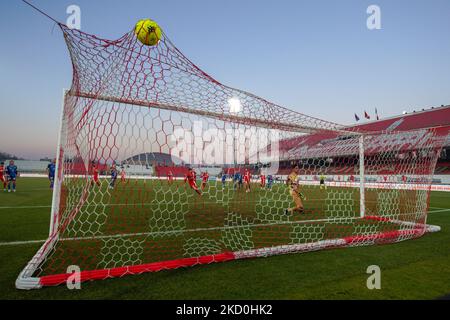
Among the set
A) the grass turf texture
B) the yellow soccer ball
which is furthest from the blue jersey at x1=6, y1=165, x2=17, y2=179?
the yellow soccer ball

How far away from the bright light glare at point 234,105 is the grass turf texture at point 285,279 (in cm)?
233

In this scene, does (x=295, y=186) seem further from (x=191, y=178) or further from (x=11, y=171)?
(x=11, y=171)

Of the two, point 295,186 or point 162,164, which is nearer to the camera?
point 162,164

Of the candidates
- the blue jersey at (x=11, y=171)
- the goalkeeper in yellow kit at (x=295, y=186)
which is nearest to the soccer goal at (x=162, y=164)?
the goalkeeper in yellow kit at (x=295, y=186)

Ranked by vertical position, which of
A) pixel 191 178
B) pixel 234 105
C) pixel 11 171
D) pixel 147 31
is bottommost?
pixel 191 178

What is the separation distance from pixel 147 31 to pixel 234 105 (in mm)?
1713

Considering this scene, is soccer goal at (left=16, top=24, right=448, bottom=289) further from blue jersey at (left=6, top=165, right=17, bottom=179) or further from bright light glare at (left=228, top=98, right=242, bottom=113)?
blue jersey at (left=6, top=165, right=17, bottom=179)

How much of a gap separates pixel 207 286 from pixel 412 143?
6.20 metres

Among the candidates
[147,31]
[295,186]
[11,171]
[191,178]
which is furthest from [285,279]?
[11,171]

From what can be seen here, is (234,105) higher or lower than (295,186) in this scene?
higher

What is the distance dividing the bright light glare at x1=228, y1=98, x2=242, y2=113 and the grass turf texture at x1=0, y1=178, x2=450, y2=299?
7.66 ft

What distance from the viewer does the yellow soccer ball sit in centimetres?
366

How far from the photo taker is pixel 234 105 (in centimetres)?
466
